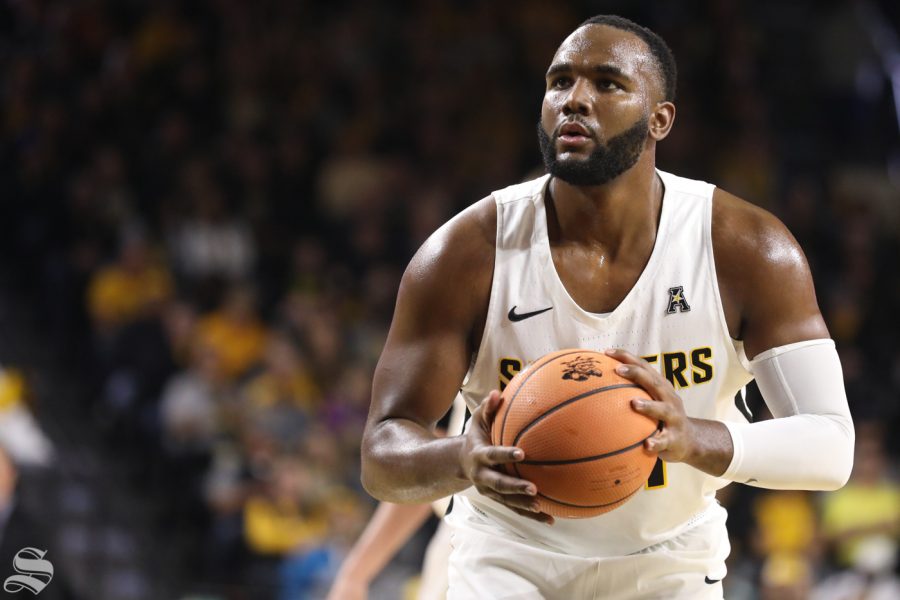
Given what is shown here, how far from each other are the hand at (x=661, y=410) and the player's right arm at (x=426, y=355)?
1.61 ft

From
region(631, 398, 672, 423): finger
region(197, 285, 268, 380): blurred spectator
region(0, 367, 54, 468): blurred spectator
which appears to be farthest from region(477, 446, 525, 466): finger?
region(197, 285, 268, 380): blurred spectator

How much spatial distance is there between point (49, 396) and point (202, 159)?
210cm

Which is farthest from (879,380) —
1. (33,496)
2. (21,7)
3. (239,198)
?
(21,7)

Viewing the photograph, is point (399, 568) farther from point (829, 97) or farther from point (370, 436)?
point (829, 97)

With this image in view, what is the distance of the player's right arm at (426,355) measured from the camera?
2959mm

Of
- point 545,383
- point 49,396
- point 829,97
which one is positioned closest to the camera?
point 545,383

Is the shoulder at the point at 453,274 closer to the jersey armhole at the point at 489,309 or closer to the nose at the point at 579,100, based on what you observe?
the jersey armhole at the point at 489,309

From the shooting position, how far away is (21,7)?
31.6 ft

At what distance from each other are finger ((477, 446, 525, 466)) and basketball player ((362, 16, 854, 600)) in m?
0.45

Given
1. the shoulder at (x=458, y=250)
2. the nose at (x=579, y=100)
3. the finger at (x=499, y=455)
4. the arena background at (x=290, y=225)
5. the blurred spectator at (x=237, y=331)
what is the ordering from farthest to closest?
the blurred spectator at (x=237, y=331) → the arena background at (x=290, y=225) → the shoulder at (x=458, y=250) → the nose at (x=579, y=100) → the finger at (x=499, y=455)

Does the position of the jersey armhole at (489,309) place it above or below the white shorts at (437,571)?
above

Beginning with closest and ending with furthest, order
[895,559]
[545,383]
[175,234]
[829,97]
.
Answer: [545,383] < [895,559] < [175,234] < [829,97]

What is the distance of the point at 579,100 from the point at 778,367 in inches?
32.9

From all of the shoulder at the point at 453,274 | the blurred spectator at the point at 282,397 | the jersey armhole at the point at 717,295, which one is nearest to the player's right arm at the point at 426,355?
the shoulder at the point at 453,274
